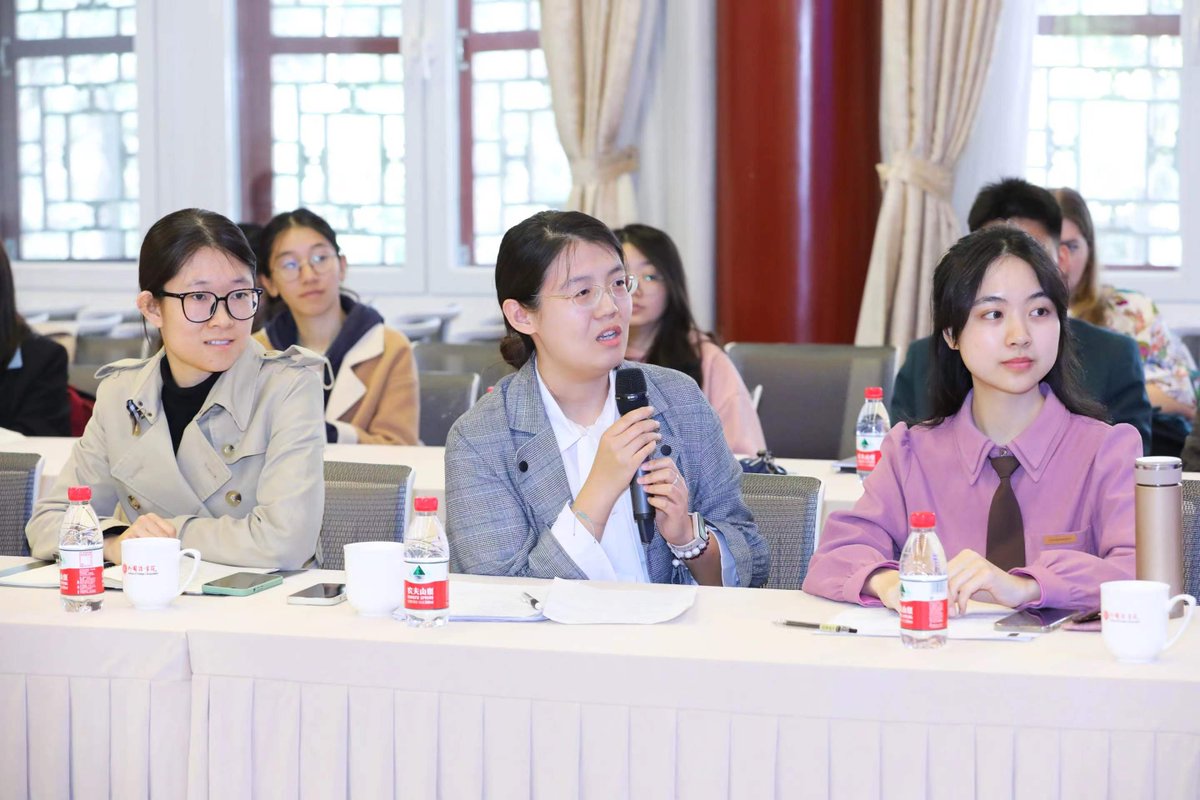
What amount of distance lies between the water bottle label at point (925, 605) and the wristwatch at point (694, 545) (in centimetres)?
53

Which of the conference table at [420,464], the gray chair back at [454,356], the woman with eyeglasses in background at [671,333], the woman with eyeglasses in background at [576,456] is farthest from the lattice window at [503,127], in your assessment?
the woman with eyeglasses in background at [576,456]

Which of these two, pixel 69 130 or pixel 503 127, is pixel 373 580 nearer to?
pixel 503 127

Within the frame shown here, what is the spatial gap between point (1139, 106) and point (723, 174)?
1.59 metres

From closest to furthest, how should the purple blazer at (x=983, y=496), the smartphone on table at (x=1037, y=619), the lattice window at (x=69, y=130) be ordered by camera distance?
the smartphone on table at (x=1037, y=619), the purple blazer at (x=983, y=496), the lattice window at (x=69, y=130)

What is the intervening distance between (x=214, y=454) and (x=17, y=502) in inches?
21.6

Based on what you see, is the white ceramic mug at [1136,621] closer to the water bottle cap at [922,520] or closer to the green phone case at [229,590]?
the water bottle cap at [922,520]

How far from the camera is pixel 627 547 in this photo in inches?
91.6

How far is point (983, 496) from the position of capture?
2168mm

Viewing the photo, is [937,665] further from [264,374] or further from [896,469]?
[264,374]

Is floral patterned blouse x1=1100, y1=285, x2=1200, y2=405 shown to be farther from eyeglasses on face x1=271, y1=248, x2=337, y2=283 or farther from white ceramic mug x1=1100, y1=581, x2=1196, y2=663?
white ceramic mug x1=1100, y1=581, x2=1196, y2=663

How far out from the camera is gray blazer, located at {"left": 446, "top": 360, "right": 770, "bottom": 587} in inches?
88.8

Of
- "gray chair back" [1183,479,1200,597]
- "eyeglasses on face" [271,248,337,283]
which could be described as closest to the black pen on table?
"gray chair back" [1183,479,1200,597]

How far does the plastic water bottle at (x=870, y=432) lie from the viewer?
10.5 ft

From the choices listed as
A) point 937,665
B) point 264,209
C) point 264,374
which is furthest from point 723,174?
point 937,665
